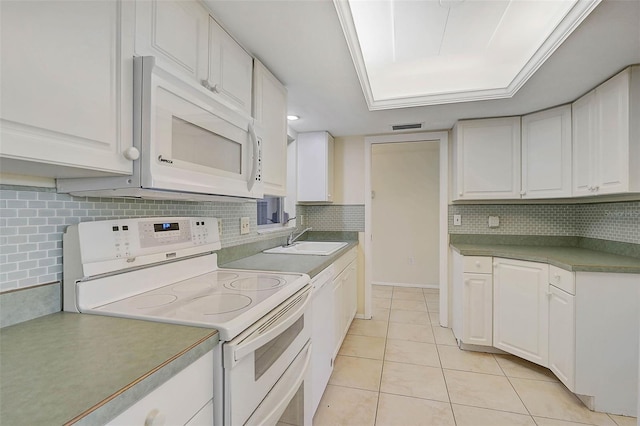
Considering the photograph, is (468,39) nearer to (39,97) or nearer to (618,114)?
(618,114)

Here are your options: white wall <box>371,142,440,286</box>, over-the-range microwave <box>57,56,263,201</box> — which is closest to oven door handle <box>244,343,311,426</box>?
over-the-range microwave <box>57,56,263,201</box>

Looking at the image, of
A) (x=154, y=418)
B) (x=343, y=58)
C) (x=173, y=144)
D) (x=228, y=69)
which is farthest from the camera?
(x=343, y=58)

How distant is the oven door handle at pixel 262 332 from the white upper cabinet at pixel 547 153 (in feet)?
7.37

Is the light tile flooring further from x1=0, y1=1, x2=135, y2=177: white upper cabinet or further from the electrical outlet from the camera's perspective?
x1=0, y1=1, x2=135, y2=177: white upper cabinet

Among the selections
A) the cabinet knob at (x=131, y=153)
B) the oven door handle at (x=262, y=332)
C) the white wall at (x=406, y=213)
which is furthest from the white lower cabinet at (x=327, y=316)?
the white wall at (x=406, y=213)

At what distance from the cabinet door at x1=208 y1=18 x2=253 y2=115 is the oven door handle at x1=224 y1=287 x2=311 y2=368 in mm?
890

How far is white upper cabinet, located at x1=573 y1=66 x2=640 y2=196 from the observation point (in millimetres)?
1694

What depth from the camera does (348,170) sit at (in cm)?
335

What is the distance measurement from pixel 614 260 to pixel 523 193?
80 cm

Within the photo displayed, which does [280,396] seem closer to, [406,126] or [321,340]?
[321,340]

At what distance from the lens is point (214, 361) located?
804 millimetres

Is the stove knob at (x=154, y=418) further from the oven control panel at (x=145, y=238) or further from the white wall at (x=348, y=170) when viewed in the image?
the white wall at (x=348, y=170)

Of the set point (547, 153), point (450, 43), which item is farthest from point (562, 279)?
point (450, 43)

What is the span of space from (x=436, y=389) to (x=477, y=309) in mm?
804
